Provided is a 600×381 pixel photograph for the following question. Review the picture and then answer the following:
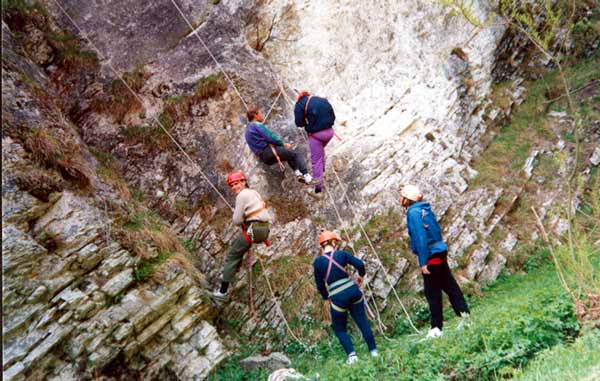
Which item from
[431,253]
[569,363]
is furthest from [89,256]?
[569,363]

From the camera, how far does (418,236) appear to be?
729cm

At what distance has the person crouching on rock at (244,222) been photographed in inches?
340

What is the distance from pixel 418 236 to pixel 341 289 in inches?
58.7

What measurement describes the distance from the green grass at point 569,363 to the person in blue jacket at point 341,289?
9.50 ft

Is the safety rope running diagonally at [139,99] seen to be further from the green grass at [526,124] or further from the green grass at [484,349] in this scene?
the green grass at [526,124]

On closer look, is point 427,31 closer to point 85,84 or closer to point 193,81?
point 193,81

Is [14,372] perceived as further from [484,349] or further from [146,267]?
[484,349]

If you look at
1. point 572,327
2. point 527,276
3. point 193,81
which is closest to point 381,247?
point 527,276

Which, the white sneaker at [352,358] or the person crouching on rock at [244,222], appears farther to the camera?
the person crouching on rock at [244,222]

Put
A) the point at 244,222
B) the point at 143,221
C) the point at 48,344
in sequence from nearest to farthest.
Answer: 1. the point at 48,344
2. the point at 244,222
3. the point at 143,221

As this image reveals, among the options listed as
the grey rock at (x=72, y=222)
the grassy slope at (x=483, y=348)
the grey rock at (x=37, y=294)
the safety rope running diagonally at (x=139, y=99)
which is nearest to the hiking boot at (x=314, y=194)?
the safety rope running diagonally at (x=139, y=99)

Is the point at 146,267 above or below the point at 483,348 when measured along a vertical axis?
above

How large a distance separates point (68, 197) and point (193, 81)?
15.5 feet

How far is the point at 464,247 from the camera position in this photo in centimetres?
1024
